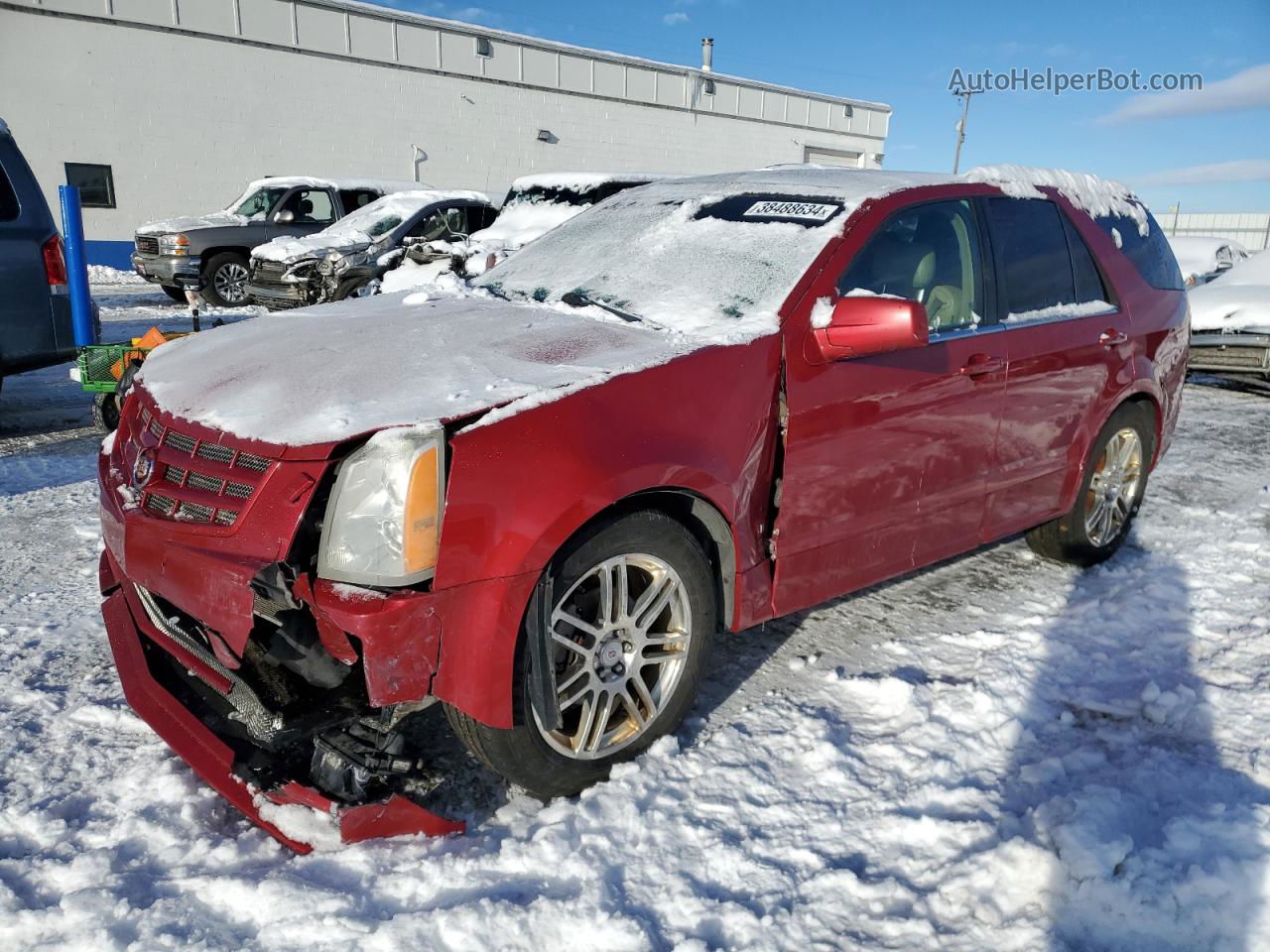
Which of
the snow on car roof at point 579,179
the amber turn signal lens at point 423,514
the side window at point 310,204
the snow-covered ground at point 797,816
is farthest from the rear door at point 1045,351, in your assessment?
the side window at point 310,204

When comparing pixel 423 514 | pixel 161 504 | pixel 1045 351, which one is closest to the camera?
pixel 423 514

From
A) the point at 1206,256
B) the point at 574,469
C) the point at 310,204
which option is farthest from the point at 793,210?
the point at 1206,256

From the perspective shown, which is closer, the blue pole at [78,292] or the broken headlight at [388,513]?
the broken headlight at [388,513]

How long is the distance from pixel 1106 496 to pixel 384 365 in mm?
3450

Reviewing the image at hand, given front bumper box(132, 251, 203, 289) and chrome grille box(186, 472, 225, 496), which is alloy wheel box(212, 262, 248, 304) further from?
chrome grille box(186, 472, 225, 496)

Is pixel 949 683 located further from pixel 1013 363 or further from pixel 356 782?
pixel 356 782

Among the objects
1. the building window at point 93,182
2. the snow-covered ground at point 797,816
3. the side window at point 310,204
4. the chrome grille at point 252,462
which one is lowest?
the snow-covered ground at point 797,816

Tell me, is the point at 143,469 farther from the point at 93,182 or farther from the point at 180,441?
the point at 93,182

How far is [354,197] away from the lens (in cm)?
1323

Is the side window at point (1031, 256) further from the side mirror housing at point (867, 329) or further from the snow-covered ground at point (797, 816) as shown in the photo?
the snow-covered ground at point (797, 816)

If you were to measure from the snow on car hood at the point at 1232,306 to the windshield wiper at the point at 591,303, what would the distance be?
7.63m

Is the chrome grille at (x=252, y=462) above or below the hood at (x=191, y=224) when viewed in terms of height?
below

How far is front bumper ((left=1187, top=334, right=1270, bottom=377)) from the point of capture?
28.6ft

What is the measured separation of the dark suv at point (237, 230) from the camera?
12.4m
